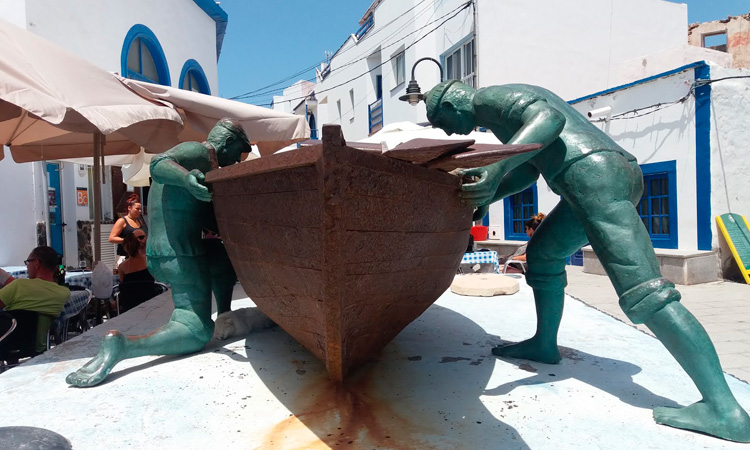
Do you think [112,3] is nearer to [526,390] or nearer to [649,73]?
[526,390]

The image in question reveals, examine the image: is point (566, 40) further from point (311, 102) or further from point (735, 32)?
point (311, 102)

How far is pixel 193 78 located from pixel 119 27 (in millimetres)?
3456

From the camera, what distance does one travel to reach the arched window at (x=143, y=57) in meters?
9.03

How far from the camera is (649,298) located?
1.98 metres

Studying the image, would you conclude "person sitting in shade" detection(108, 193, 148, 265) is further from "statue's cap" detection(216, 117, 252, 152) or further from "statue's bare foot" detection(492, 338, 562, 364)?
"statue's bare foot" detection(492, 338, 562, 364)

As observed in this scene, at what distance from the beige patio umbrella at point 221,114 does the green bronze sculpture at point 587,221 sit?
2388mm

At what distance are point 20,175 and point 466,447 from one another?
24.7 feet

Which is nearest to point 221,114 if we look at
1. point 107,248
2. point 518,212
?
point 107,248

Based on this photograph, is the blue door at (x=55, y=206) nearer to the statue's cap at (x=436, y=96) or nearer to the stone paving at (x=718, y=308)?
the statue's cap at (x=436, y=96)

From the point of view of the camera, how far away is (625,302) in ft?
6.79

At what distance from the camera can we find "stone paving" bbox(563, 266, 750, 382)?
13.8 feet

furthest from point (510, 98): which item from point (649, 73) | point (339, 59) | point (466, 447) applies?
→ point (339, 59)

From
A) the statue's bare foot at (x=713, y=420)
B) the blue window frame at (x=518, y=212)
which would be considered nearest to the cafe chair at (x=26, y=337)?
the statue's bare foot at (x=713, y=420)

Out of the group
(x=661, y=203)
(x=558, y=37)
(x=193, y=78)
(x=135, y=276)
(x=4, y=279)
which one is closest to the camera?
(x=4, y=279)
